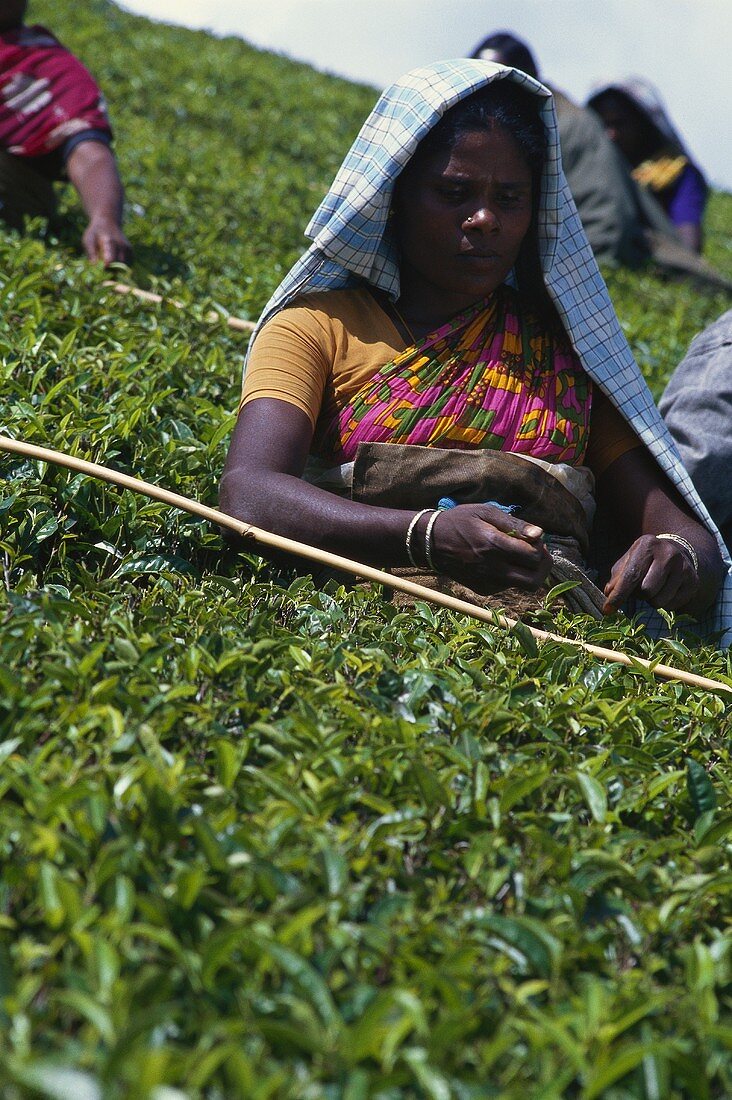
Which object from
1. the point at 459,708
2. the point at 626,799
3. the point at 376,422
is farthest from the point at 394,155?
the point at 626,799

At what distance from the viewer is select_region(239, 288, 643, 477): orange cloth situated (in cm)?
277

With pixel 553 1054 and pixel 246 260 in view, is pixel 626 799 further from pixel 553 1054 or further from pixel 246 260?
pixel 246 260

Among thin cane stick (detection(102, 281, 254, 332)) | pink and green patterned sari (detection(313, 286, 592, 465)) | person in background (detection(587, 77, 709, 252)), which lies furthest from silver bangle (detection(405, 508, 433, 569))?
person in background (detection(587, 77, 709, 252))

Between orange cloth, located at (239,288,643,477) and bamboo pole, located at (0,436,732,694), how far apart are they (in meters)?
0.31

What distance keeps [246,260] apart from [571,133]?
3.16 metres

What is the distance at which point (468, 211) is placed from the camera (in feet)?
9.41

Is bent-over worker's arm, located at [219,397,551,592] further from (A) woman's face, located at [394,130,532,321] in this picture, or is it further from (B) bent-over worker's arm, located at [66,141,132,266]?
(B) bent-over worker's arm, located at [66,141,132,266]

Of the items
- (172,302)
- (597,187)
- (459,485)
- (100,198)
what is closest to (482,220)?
(459,485)

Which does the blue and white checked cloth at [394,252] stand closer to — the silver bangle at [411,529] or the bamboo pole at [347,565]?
the bamboo pole at [347,565]

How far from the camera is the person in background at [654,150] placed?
27.2ft

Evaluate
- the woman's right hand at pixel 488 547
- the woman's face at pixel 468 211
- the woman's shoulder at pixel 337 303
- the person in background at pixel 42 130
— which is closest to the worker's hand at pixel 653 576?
the woman's right hand at pixel 488 547

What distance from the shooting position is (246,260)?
527 centimetres

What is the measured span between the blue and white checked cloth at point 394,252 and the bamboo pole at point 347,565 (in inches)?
17.5

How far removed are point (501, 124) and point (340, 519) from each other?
1.04m
